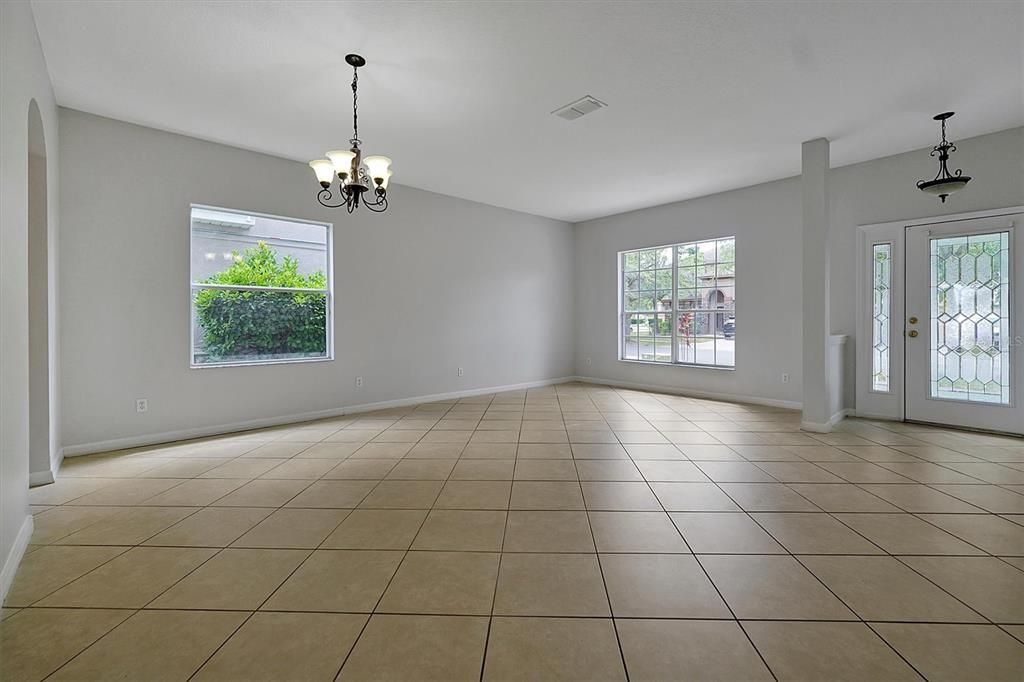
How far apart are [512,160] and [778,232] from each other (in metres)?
3.45

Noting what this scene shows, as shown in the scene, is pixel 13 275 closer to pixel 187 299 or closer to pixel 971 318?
pixel 187 299

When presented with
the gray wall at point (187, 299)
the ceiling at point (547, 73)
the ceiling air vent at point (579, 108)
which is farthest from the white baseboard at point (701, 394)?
the ceiling air vent at point (579, 108)

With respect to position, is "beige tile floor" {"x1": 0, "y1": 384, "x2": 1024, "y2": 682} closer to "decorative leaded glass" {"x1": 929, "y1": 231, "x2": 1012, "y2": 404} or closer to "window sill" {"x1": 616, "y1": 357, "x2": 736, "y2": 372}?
"decorative leaded glass" {"x1": 929, "y1": 231, "x2": 1012, "y2": 404}

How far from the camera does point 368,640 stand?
1600mm

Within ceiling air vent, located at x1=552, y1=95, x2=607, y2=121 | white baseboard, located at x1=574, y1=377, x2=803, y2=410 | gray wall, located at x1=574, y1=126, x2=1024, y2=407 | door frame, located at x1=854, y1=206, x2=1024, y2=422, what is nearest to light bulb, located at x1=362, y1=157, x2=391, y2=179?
ceiling air vent, located at x1=552, y1=95, x2=607, y2=121

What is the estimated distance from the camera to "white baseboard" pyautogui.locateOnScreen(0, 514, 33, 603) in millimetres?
1866

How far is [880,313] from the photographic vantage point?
5.08 m

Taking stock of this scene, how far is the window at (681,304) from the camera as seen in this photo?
643 centimetres

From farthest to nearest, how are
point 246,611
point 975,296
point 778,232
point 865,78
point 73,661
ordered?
point 778,232
point 975,296
point 865,78
point 246,611
point 73,661

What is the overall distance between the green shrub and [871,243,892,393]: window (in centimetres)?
611

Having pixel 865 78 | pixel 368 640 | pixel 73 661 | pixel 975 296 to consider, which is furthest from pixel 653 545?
pixel 975 296

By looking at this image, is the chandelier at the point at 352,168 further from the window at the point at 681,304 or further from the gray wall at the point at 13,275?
the window at the point at 681,304

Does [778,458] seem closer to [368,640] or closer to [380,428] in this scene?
[368,640]

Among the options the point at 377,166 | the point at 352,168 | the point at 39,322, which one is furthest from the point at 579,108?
the point at 39,322
